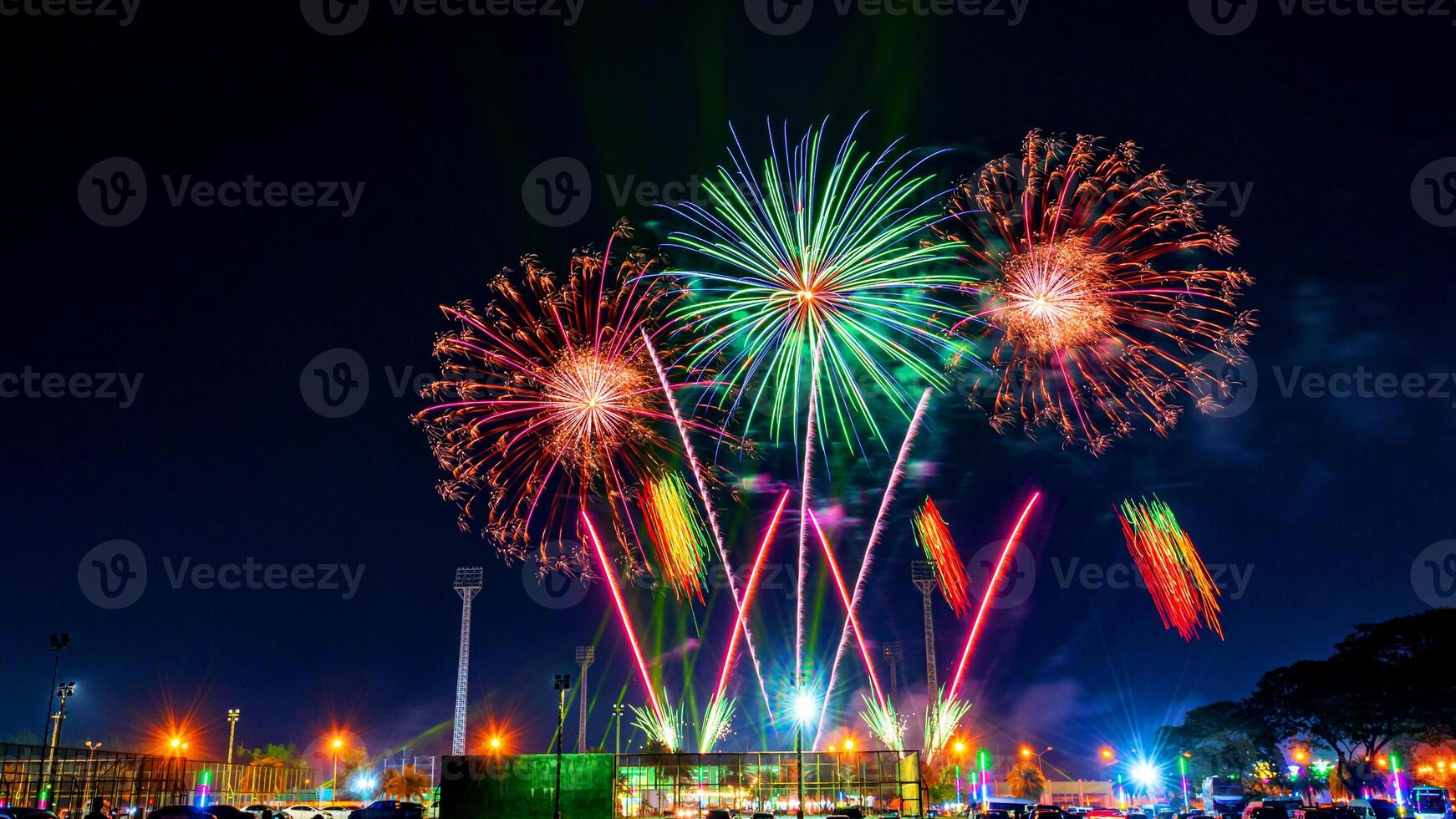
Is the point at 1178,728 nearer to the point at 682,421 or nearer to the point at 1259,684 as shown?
the point at 1259,684

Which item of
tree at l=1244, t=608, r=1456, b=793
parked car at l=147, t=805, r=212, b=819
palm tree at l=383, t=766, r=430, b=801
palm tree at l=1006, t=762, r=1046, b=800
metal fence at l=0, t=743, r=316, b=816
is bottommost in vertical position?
palm tree at l=1006, t=762, r=1046, b=800

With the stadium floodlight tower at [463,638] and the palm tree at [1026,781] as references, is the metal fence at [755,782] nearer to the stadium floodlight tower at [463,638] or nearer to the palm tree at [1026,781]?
the stadium floodlight tower at [463,638]

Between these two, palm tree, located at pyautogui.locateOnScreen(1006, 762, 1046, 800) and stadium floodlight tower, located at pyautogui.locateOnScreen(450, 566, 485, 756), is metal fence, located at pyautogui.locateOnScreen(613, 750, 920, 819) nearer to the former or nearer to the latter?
stadium floodlight tower, located at pyautogui.locateOnScreen(450, 566, 485, 756)

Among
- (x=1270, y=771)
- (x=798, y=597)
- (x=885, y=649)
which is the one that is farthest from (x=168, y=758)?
(x=1270, y=771)

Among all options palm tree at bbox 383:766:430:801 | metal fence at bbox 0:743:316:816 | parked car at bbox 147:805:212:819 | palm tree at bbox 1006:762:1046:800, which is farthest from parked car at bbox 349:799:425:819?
palm tree at bbox 1006:762:1046:800

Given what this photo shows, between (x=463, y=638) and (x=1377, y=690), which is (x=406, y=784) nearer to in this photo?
(x=463, y=638)

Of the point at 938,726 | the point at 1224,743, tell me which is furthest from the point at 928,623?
the point at 1224,743

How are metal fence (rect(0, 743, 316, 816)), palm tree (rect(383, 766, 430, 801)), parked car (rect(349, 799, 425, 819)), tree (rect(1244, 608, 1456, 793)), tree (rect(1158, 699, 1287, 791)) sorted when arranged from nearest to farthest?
parked car (rect(349, 799, 425, 819)), metal fence (rect(0, 743, 316, 816)), tree (rect(1244, 608, 1456, 793)), tree (rect(1158, 699, 1287, 791)), palm tree (rect(383, 766, 430, 801))
